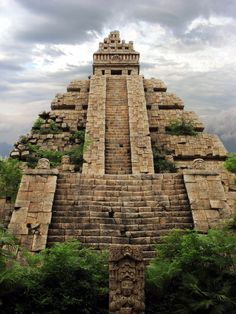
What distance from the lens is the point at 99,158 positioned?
60.6 feet

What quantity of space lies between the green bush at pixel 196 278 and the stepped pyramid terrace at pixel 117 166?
2.32 meters

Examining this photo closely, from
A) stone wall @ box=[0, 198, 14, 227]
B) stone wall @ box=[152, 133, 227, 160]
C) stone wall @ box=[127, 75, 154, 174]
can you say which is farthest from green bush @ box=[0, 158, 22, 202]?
stone wall @ box=[152, 133, 227, 160]

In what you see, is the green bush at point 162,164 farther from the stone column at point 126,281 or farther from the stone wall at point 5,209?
the stone column at point 126,281

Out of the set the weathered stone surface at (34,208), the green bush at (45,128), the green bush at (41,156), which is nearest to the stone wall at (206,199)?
the weathered stone surface at (34,208)

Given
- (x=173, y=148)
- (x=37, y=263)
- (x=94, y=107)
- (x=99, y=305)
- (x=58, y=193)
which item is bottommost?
(x=99, y=305)

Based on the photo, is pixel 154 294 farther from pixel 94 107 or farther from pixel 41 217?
pixel 94 107

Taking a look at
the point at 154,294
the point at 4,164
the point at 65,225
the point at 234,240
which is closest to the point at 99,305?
the point at 154,294

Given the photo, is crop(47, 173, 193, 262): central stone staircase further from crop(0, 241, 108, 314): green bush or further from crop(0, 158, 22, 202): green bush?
crop(0, 241, 108, 314): green bush

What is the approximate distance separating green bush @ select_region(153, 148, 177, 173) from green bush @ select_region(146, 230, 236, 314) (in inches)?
412

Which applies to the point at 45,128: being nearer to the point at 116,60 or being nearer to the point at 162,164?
the point at 162,164

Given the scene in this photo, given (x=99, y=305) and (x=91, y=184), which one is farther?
(x=91, y=184)

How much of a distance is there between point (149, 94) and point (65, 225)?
1628cm

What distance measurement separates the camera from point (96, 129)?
20688 mm

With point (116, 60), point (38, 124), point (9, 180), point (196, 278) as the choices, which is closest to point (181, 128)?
point (38, 124)
